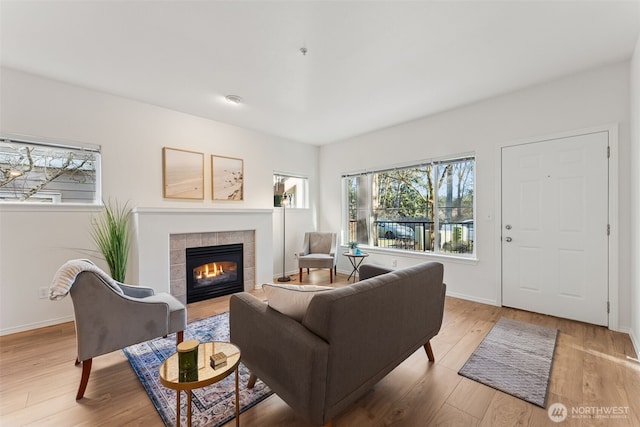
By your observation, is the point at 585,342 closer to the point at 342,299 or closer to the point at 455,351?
the point at 455,351

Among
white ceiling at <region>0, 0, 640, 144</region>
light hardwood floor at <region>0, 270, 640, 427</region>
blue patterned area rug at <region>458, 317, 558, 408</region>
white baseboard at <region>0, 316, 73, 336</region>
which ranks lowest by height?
light hardwood floor at <region>0, 270, 640, 427</region>

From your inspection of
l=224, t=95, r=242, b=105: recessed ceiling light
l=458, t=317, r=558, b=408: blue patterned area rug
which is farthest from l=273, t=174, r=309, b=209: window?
l=458, t=317, r=558, b=408: blue patterned area rug

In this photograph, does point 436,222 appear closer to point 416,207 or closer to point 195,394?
point 416,207

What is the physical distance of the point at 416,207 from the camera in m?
4.29

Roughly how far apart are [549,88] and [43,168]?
18.8 ft

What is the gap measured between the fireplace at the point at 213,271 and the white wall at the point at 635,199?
14.4 feet

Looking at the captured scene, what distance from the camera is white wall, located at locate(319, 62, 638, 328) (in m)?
2.58

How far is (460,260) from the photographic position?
366 cm

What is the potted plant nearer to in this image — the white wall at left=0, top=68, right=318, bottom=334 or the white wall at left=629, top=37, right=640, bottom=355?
the white wall at left=0, top=68, right=318, bottom=334

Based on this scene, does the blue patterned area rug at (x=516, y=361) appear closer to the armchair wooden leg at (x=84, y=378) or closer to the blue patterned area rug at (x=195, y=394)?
the blue patterned area rug at (x=195, y=394)

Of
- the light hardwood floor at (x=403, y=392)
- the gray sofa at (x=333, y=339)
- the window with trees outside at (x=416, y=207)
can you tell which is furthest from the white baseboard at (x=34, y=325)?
the window with trees outside at (x=416, y=207)

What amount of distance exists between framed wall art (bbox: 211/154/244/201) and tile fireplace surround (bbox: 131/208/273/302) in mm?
406

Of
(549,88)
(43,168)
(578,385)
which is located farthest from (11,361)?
(549,88)

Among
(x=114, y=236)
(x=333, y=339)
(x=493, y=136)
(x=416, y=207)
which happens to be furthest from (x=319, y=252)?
(x=333, y=339)
